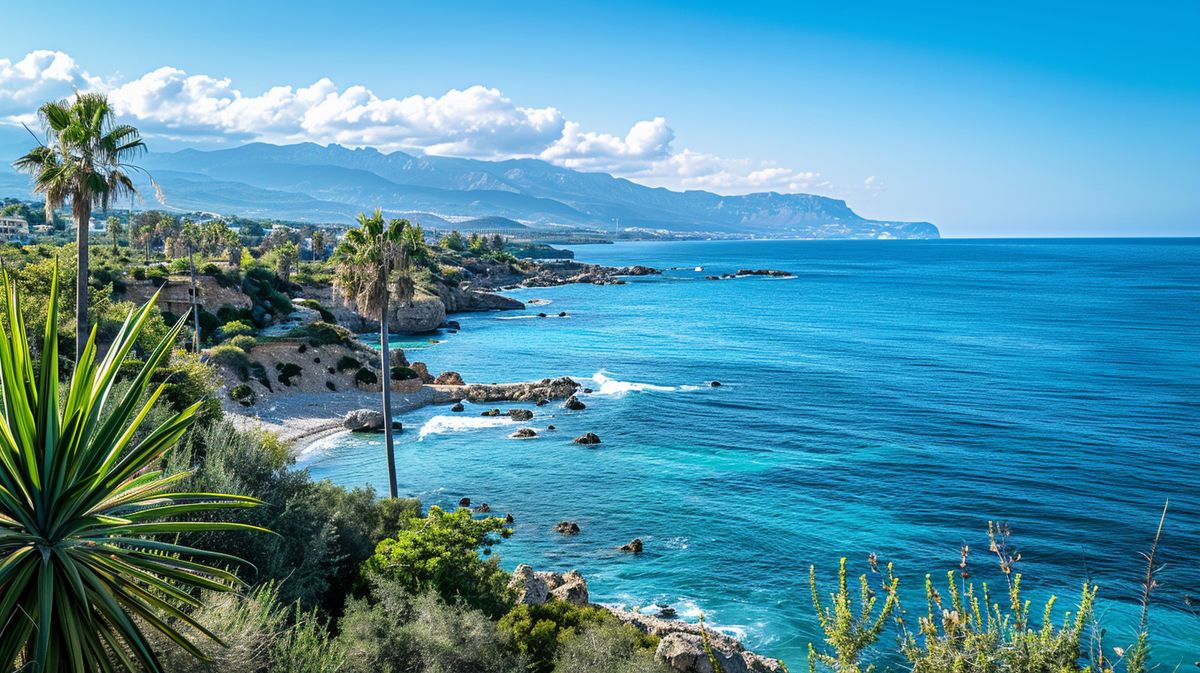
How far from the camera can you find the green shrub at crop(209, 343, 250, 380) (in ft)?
175

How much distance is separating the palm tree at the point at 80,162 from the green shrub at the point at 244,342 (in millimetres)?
34672

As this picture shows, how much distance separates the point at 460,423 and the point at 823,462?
86.3 ft

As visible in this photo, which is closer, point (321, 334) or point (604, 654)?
point (604, 654)

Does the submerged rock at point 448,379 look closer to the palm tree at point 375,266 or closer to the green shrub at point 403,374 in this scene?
the green shrub at point 403,374

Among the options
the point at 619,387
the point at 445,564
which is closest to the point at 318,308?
the point at 619,387

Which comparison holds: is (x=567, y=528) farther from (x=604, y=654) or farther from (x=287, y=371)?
(x=287, y=371)

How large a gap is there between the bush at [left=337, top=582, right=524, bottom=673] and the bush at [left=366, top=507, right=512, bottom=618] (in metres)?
1.67

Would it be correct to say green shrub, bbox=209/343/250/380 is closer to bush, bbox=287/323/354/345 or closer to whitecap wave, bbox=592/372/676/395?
bush, bbox=287/323/354/345

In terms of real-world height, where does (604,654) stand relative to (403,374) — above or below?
above

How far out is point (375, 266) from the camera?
32.3 m

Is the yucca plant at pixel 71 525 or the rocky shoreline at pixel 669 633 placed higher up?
the yucca plant at pixel 71 525

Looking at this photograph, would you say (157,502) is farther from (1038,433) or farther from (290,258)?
(290,258)

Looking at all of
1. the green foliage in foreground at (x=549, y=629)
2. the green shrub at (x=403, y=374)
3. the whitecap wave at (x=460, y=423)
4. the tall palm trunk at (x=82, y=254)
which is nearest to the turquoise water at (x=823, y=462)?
the whitecap wave at (x=460, y=423)

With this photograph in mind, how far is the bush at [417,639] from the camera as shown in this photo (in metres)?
13.6
